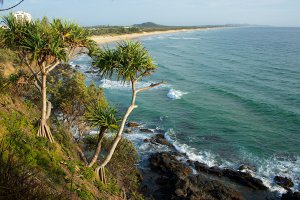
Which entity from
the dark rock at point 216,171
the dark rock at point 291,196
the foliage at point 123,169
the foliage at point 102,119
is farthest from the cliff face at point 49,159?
the dark rock at point 291,196

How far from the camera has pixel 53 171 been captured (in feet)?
42.5

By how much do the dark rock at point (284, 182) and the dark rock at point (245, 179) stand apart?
146 centimetres

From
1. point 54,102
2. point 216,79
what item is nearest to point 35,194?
point 54,102

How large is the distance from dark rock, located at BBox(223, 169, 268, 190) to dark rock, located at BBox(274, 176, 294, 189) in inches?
57.6

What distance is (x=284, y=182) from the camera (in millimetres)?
25547

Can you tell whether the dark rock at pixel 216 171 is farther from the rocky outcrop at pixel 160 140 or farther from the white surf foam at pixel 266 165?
the rocky outcrop at pixel 160 140

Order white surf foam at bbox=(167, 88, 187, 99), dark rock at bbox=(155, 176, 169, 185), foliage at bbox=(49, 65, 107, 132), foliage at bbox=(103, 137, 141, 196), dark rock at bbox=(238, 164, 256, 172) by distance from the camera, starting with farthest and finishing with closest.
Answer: white surf foam at bbox=(167, 88, 187, 99)
dark rock at bbox=(238, 164, 256, 172)
dark rock at bbox=(155, 176, 169, 185)
foliage at bbox=(49, 65, 107, 132)
foliage at bbox=(103, 137, 141, 196)

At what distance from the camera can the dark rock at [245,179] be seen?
25.1 m

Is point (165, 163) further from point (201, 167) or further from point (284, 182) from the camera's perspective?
point (284, 182)

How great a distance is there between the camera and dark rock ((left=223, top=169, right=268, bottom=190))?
25.1m

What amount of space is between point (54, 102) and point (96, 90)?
10.1 ft

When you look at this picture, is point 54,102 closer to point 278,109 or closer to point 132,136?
point 132,136

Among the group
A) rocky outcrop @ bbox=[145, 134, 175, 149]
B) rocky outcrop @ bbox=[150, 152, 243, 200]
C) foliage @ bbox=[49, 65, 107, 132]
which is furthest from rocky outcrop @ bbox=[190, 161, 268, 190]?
foliage @ bbox=[49, 65, 107, 132]

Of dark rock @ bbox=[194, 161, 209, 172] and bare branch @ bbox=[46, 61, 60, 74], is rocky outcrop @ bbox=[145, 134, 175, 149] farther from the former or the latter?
bare branch @ bbox=[46, 61, 60, 74]
